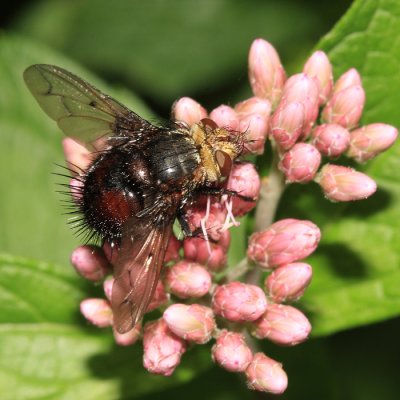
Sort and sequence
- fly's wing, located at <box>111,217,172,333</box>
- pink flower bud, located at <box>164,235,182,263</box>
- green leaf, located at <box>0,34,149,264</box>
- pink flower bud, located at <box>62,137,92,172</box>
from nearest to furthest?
fly's wing, located at <box>111,217,172,333</box>, pink flower bud, located at <box>164,235,182,263</box>, pink flower bud, located at <box>62,137,92,172</box>, green leaf, located at <box>0,34,149,264</box>

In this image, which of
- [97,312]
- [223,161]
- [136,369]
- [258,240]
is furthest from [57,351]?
[223,161]

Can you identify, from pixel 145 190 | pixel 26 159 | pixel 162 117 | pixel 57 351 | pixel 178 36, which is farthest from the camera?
pixel 178 36

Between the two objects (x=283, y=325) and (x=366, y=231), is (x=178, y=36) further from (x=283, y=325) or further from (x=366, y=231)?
(x=283, y=325)

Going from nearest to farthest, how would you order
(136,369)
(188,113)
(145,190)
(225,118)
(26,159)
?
(145,190) → (225,118) → (188,113) → (136,369) → (26,159)

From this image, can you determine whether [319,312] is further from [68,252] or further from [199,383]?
[68,252]

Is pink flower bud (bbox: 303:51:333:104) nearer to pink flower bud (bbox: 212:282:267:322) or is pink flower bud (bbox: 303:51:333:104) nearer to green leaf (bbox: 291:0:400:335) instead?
green leaf (bbox: 291:0:400:335)

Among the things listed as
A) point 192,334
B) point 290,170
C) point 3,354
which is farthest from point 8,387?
point 290,170

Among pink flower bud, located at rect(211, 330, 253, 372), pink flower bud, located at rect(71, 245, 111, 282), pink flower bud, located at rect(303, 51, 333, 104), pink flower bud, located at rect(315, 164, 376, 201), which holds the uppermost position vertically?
pink flower bud, located at rect(303, 51, 333, 104)

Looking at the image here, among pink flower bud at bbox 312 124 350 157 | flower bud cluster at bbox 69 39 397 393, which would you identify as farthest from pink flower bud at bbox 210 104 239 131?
pink flower bud at bbox 312 124 350 157

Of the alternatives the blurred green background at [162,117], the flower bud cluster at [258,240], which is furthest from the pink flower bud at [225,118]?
the blurred green background at [162,117]
